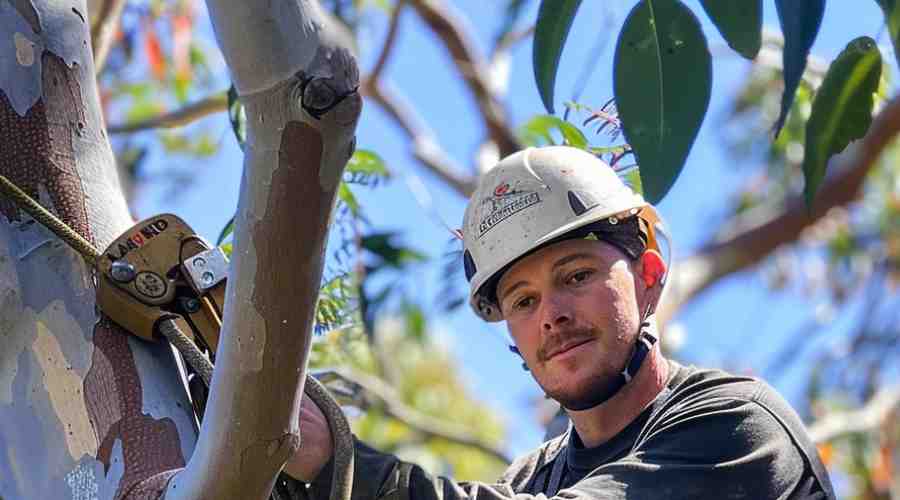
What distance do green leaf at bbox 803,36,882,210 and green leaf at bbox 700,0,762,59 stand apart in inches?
21.8

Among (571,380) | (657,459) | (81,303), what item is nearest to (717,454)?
(657,459)

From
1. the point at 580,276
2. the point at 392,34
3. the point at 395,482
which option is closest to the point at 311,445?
the point at 395,482

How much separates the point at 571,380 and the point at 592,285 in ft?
0.62

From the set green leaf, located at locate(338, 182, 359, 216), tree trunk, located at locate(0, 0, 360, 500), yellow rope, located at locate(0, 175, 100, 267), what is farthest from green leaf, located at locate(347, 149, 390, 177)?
yellow rope, located at locate(0, 175, 100, 267)

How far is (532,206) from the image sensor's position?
9.90ft

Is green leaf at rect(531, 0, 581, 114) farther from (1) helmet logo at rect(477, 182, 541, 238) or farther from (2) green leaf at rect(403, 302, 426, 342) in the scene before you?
(2) green leaf at rect(403, 302, 426, 342)

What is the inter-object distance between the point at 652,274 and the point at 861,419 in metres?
5.22

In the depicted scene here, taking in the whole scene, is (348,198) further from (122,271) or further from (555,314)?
(122,271)

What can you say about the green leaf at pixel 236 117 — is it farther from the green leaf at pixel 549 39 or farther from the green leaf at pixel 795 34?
the green leaf at pixel 795 34

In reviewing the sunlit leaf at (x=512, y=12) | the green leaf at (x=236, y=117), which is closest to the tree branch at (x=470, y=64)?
the sunlit leaf at (x=512, y=12)

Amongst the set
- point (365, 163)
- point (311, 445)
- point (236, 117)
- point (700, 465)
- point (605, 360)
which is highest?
point (236, 117)

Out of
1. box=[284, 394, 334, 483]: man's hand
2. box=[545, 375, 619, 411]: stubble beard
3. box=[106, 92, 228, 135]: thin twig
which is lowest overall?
box=[284, 394, 334, 483]: man's hand

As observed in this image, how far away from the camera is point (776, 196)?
10883 millimetres

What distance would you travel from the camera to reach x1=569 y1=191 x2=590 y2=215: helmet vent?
3023mm
